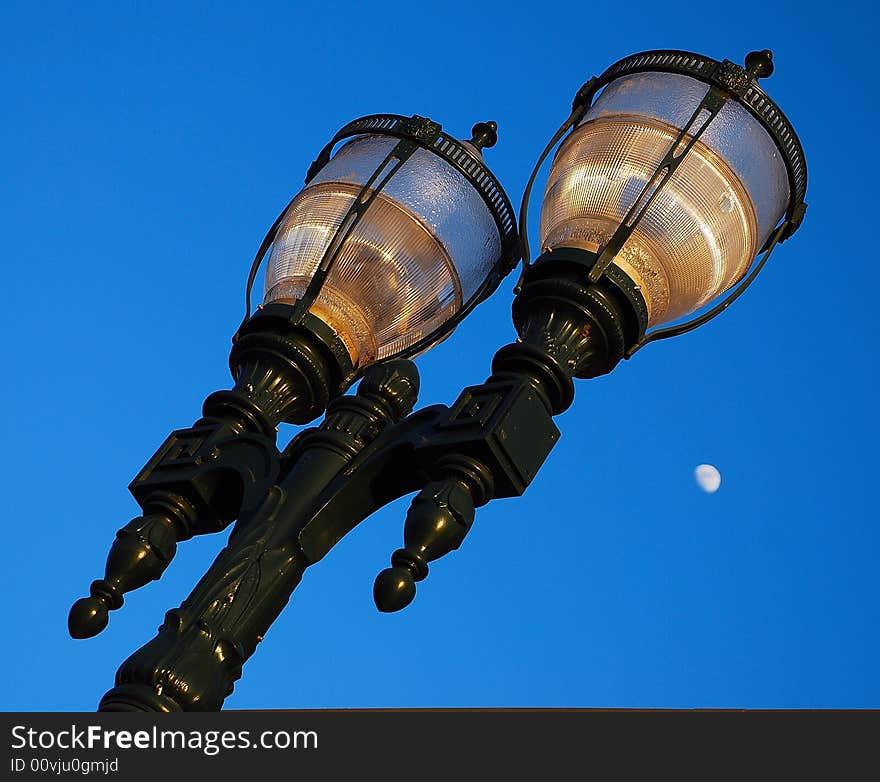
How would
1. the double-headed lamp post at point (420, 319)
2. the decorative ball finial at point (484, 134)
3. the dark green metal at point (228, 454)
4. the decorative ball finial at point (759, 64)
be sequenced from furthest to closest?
1. the decorative ball finial at point (484, 134)
2. the decorative ball finial at point (759, 64)
3. the dark green metal at point (228, 454)
4. the double-headed lamp post at point (420, 319)

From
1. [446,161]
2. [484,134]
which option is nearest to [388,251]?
[446,161]

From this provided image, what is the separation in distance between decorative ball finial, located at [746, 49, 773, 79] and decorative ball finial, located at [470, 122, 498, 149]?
3.11 ft

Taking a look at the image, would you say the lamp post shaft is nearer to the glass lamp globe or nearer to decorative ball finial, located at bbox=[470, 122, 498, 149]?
the glass lamp globe

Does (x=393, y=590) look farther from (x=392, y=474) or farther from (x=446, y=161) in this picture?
(x=446, y=161)

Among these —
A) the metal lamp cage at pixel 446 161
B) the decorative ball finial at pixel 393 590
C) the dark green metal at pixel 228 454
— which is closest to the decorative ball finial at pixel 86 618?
the dark green metal at pixel 228 454

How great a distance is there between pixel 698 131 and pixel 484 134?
3.26 feet

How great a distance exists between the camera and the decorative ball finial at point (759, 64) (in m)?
3.82

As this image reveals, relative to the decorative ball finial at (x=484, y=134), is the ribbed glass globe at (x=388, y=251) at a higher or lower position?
lower

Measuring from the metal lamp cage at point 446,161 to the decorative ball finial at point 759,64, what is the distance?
0.88 metres

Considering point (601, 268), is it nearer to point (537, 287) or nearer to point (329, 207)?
point (537, 287)

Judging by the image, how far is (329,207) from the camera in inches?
159

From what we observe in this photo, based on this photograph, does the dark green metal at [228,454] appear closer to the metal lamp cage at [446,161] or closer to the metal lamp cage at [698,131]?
the metal lamp cage at [446,161]

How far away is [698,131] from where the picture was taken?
11.9 feet

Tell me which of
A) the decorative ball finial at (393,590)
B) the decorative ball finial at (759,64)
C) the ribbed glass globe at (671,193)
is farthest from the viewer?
the decorative ball finial at (759,64)
